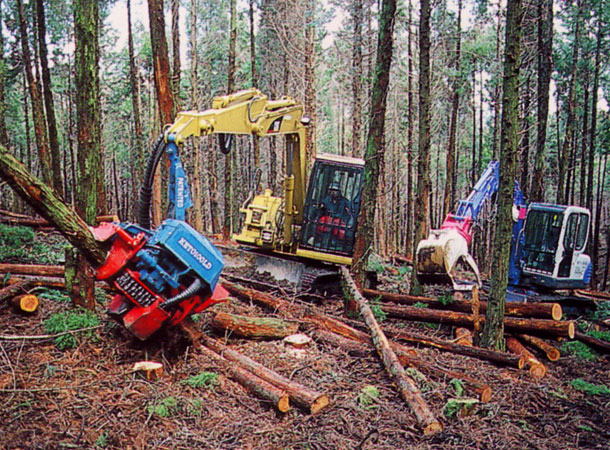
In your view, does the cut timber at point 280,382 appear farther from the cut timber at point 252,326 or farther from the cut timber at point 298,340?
the cut timber at point 298,340

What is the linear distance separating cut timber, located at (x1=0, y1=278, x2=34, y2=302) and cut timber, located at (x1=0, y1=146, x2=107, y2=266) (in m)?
2.10

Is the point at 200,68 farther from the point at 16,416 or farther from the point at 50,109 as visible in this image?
the point at 16,416

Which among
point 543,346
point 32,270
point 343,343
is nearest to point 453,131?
point 543,346

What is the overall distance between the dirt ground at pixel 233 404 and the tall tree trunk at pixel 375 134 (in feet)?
6.65

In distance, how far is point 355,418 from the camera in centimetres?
484

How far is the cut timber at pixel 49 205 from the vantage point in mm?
4020

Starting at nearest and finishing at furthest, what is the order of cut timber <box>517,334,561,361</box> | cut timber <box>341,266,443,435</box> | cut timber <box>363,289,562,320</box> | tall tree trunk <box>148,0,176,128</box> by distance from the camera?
cut timber <box>341,266,443,435</box> < cut timber <box>517,334,561,361</box> < cut timber <box>363,289,562,320</box> < tall tree trunk <box>148,0,176,128</box>

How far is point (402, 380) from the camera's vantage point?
213 inches

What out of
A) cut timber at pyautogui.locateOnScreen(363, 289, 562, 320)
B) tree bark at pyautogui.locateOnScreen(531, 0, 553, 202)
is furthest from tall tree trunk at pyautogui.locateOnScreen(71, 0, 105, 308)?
tree bark at pyautogui.locateOnScreen(531, 0, 553, 202)

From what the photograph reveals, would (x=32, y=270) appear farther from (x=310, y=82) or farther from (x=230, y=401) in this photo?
(x=310, y=82)

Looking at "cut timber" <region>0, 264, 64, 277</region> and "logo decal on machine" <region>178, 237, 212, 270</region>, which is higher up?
"logo decal on machine" <region>178, 237, 212, 270</region>

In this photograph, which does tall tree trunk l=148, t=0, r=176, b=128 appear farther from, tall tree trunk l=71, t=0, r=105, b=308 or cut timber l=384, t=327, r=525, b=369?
cut timber l=384, t=327, r=525, b=369

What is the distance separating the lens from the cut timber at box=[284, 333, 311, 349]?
6633 mm

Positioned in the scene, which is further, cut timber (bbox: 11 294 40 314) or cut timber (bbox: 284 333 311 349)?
cut timber (bbox: 284 333 311 349)
